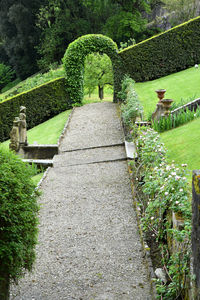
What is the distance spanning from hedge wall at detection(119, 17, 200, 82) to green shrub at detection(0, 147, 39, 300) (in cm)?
1600

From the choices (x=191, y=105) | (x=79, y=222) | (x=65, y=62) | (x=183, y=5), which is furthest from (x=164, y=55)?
(x=79, y=222)

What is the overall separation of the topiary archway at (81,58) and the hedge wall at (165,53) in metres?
0.67

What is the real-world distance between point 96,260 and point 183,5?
28693mm

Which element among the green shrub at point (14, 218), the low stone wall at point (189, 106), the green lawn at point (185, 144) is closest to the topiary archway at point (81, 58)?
the low stone wall at point (189, 106)

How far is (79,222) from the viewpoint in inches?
257

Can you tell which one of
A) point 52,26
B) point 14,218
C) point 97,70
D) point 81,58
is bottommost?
point 14,218

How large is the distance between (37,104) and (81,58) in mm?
3547

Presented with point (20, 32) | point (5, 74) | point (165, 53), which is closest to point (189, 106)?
point (165, 53)

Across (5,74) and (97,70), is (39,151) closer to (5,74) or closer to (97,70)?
(97,70)

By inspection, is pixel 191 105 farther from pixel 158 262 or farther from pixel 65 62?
pixel 65 62

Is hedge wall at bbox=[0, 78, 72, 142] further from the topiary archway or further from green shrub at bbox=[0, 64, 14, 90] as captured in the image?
green shrub at bbox=[0, 64, 14, 90]

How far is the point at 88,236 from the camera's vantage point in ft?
19.5

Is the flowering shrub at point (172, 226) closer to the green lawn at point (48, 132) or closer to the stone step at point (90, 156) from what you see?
the stone step at point (90, 156)

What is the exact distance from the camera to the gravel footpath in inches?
179
